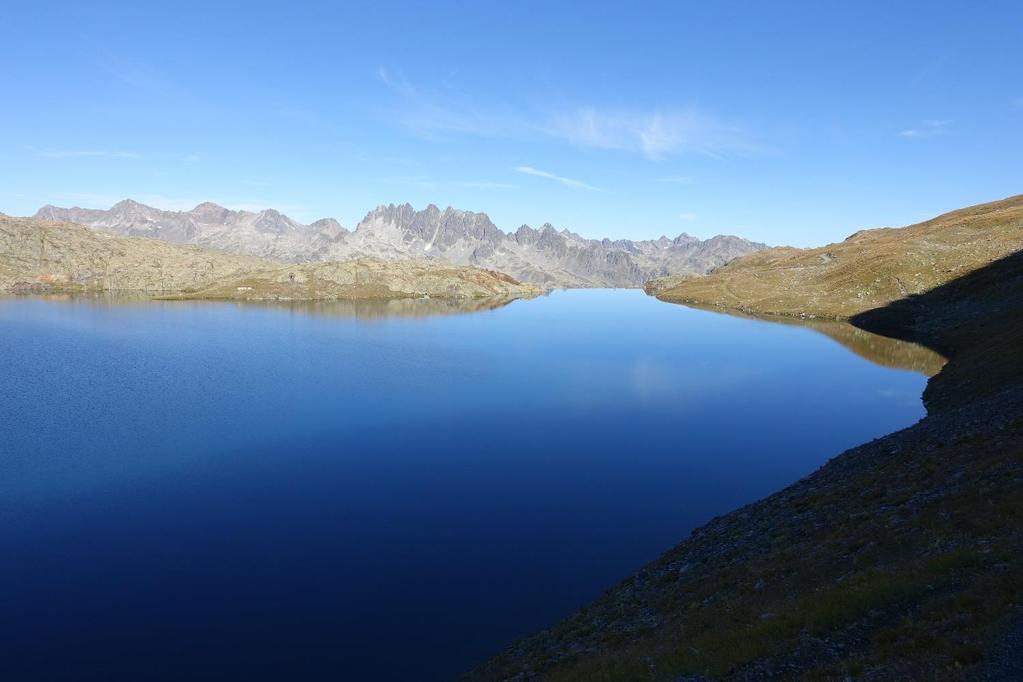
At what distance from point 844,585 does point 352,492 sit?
36151mm

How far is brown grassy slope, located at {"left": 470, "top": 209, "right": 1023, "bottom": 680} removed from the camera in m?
16.9

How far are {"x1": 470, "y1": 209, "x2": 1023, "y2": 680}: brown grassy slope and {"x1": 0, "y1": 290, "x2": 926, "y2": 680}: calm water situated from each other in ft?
16.0

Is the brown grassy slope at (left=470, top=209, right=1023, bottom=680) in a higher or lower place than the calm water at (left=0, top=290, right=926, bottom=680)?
higher

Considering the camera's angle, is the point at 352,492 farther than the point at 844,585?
Yes

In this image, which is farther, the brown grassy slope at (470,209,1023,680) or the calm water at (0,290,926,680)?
the calm water at (0,290,926,680)

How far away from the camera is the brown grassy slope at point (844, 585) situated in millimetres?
16891

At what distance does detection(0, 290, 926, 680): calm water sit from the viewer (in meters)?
29.7

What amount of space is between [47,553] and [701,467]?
5036cm

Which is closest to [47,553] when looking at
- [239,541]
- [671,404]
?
[239,541]

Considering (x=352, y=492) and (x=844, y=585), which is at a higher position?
(x=844, y=585)

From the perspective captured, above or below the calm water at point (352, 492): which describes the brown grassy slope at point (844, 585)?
above

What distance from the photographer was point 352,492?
154 ft

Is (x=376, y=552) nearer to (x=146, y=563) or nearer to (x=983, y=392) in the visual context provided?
(x=146, y=563)

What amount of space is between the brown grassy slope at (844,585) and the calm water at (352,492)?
488 centimetres
